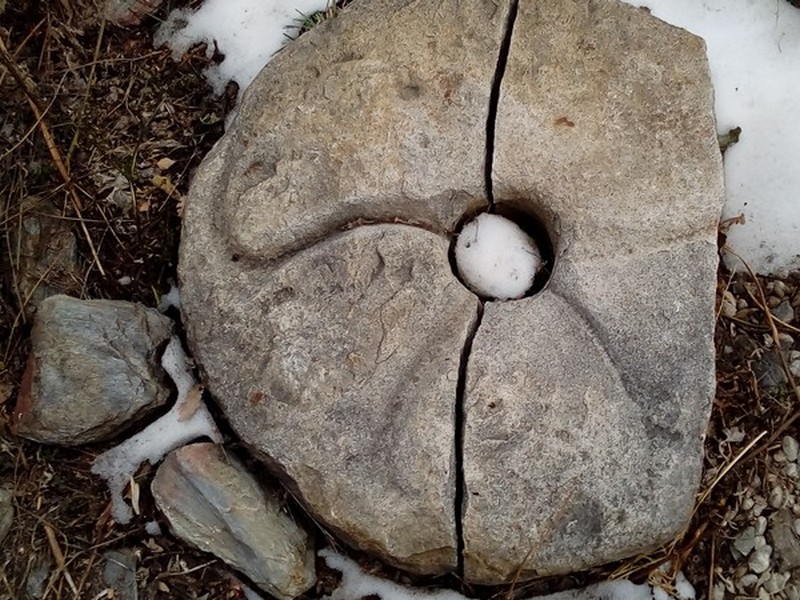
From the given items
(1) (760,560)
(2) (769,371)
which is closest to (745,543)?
(1) (760,560)

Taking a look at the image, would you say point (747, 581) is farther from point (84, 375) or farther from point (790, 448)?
point (84, 375)

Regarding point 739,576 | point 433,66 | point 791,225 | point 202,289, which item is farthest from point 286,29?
point 739,576

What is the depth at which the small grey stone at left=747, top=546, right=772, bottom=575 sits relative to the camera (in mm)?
2471

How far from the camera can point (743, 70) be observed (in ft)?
8.94

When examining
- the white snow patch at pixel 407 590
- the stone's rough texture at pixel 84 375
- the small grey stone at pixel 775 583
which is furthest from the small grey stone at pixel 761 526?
the stone's rough texture at pixel 84 375

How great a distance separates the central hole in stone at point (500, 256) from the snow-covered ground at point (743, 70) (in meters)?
0.63

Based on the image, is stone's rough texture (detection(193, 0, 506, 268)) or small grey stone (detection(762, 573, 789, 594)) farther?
small grey stone (detection(762, 573, 789, 594))

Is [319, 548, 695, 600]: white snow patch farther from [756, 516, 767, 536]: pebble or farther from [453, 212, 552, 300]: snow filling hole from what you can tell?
[453, 212, 552, 300]: snow filling hole

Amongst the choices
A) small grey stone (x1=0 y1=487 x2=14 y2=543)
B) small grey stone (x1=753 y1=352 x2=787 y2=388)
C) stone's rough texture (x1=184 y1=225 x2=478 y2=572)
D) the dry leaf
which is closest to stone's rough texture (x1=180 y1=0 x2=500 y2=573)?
stone's rough texture (x1=184 y1=225 x2=478 y2=572)

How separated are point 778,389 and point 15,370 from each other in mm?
1840

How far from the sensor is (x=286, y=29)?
9.02ft

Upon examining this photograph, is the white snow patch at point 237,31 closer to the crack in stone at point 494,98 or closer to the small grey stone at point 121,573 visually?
the crack in stone at point 494,98

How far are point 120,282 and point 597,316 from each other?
1.18m

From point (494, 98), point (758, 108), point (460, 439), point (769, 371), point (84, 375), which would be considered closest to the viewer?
point (460, 439)
